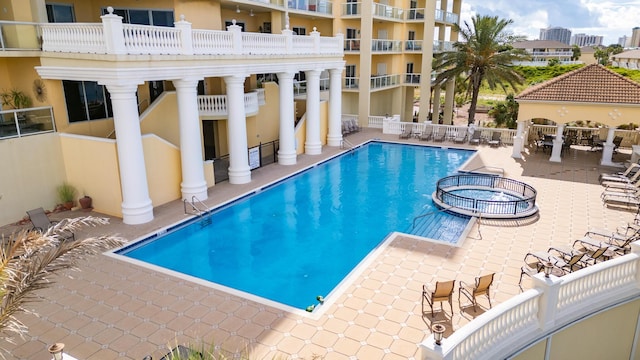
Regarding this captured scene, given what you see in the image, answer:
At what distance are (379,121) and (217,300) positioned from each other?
27075mm

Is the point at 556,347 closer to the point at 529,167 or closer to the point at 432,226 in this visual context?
the point at 432,226

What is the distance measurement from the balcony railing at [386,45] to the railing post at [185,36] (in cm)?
2121

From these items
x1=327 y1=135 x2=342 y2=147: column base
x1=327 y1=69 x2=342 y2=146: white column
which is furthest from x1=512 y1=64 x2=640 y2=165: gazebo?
x1=327 y1=135 x2=342 y2=147: column base

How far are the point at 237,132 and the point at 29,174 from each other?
850 centimetres

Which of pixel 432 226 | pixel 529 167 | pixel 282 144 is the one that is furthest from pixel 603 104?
pixel 282 144

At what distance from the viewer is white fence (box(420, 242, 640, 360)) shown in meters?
8.22

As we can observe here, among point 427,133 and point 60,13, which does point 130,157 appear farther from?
point 427,133

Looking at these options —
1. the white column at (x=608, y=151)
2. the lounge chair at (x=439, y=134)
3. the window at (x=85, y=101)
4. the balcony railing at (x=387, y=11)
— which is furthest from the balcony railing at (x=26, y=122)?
the white column at (x=608, y=151)

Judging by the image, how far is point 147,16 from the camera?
20.9m

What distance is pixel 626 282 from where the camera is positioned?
11156 millimetres

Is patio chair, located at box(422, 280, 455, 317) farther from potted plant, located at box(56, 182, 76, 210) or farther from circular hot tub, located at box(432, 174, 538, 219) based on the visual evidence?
potted plant, located at box(56, 182, 76, 210)

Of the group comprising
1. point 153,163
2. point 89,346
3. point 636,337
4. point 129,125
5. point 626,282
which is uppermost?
point 129,125

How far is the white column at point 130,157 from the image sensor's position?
15.6m

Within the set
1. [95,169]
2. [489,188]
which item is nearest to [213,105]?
[95,169]
